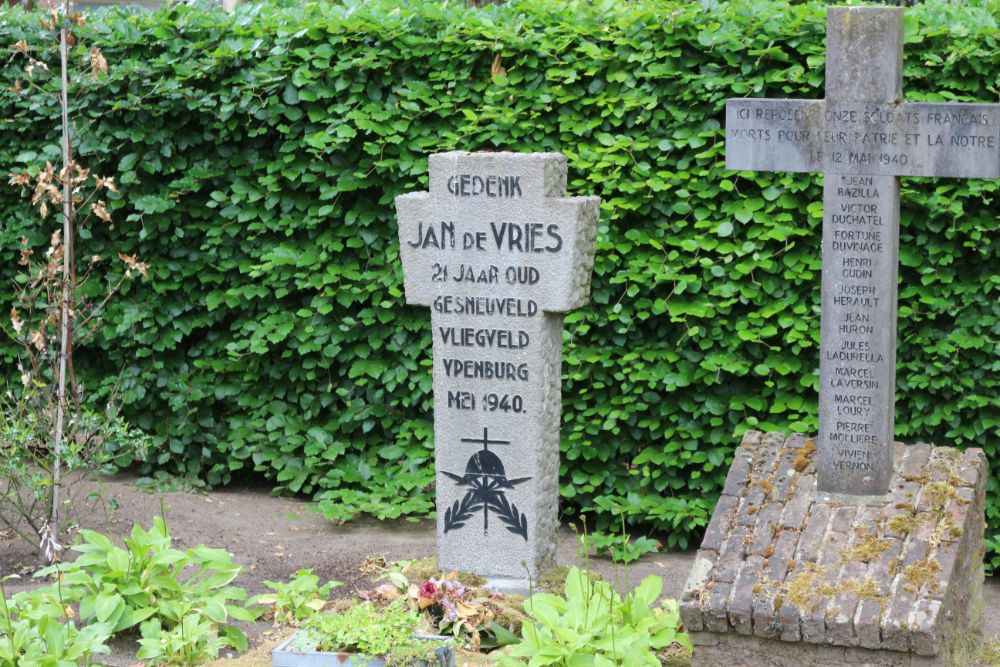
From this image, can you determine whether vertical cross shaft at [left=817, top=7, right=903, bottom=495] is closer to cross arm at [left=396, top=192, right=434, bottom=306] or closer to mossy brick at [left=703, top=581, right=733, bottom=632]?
mossy brick at [left=703, top=581, right=733, bottom=632]

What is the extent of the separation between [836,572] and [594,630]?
921mm

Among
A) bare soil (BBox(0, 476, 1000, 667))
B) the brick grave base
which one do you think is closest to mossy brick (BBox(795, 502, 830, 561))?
the brick grave base

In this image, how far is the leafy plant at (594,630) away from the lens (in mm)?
4270

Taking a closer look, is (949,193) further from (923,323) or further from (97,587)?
(97,587)

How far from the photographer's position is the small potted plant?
170 inches

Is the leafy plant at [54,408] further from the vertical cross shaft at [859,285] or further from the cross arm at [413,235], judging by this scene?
the vertical cross shaft at [859,285]

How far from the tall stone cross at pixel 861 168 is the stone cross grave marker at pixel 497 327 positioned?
2.87 ft

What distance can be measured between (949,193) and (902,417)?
3.61 feet

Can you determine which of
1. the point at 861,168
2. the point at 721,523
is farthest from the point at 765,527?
the point at 861,168

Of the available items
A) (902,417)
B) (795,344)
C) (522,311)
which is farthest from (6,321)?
(902,417)

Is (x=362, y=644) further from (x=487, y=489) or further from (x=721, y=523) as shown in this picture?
(x=721, y=523)

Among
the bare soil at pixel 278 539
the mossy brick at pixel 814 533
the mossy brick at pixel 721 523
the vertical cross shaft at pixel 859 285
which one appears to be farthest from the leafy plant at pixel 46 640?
the vertical cross shaft at pixel 859 285

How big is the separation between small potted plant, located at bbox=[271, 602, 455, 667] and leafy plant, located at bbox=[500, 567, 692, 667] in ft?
0.91

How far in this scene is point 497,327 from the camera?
17.6 feet
